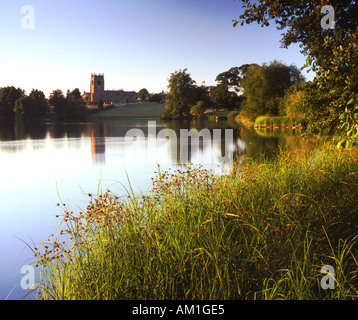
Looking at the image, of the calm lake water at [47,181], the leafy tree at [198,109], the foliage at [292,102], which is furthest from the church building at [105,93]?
the calm lake water at [47,181]

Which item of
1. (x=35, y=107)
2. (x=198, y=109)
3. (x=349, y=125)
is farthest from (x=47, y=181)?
(x=35, y=107)

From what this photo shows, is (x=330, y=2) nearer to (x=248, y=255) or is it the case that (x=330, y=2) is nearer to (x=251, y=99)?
(x=248, y=255)

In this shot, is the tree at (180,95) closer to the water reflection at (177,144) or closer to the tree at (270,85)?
the tree at (270,85)

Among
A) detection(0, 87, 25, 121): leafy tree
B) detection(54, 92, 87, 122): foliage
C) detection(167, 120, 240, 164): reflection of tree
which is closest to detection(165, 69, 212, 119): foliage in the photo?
detection(54, 92, 87, 122): foliage

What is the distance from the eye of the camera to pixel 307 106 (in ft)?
40.2

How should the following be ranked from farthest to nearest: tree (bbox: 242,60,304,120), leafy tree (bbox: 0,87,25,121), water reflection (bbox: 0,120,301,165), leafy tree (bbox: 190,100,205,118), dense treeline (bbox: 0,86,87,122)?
leafy tree (bbox: 0,87,25,121)
dense treeline (bbox: 0,86,87,122)
leafy tree (bbox: 190,100,205,118)
tree (bbox: 242,60,304,120)
water reflection (bbox: 0,120,301,165)

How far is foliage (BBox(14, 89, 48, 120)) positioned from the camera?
79.1m

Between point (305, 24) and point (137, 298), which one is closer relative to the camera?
point (137, 298)

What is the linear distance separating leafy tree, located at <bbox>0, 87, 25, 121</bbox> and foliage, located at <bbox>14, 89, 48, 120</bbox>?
4028 millimetres

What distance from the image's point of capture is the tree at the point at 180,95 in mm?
77500

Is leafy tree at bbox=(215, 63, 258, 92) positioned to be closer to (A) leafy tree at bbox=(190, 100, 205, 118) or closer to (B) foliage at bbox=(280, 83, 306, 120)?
(A) leafy tree at bbox=(190, 100, 205, 118)

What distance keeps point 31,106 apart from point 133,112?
24506 mm

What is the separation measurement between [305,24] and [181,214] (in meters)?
9.70

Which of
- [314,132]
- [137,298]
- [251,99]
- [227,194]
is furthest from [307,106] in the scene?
[251,99]
